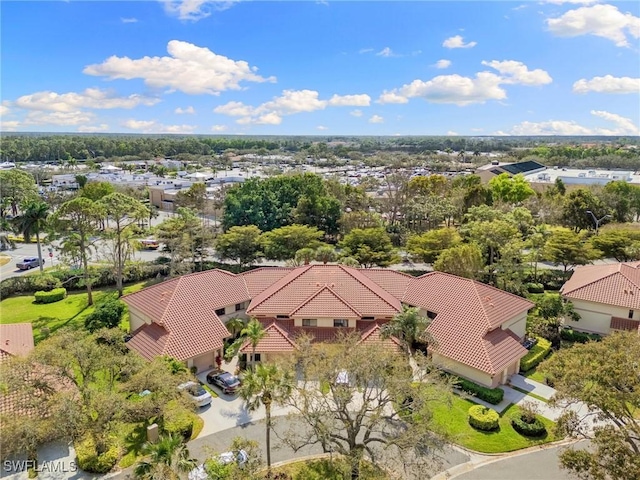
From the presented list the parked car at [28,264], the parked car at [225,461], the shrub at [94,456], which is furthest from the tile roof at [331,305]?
the parked car at [28,264]

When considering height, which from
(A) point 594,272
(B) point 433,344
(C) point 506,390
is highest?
(A) point 594,272

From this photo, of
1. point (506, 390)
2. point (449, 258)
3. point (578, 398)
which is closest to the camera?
point (578, 398)

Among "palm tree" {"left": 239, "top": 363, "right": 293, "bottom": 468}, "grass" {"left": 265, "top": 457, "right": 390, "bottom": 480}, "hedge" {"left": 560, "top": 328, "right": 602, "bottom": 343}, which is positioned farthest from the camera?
"hedge" {"left": 560, "top": 328, "right": 602, "bottom": 343}

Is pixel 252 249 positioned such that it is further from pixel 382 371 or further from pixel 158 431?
pixel 382 371

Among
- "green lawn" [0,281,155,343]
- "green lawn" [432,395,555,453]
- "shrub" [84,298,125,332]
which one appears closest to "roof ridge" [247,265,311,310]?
"shrub" [84,298,125,332]

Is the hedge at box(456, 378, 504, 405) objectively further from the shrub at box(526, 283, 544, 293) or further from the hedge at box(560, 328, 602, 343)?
the shrub at box(526, 283, 544, 293)

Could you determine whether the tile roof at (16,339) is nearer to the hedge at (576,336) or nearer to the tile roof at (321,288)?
the tile roof at (321,288)

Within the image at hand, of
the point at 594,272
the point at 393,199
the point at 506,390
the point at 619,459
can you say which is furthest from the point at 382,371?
the point at 393,199
